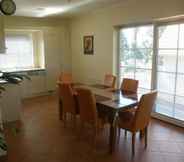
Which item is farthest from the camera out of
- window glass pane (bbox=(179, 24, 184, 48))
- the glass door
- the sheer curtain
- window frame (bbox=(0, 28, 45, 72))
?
window frame (bbox=(0, 28, 45, 72))

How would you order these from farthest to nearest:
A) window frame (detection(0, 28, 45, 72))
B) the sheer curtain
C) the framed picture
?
1. window frame (detection(0, 28, 45, 72))
2. the sheer curtain
3. the framed picture

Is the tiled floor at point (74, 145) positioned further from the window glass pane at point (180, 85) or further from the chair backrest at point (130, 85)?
the chair backrest at point (130, 85)

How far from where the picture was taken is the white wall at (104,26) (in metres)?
3.91

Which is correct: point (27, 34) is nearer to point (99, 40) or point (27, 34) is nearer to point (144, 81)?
point (99, 40)

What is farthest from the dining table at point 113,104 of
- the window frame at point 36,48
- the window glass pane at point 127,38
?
the window frame at point 36,48

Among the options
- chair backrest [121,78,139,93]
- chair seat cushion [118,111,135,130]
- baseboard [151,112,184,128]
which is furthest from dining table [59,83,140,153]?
baseboard [151,112,184,128]

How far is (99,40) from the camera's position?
5.53 meters

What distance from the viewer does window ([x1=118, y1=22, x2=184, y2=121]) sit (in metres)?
3.88

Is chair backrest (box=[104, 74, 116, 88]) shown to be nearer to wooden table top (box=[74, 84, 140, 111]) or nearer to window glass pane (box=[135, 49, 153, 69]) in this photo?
wooden table top (box=[74, 84, 140, 111])

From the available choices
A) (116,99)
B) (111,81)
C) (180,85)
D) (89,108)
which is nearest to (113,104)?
(116,99)

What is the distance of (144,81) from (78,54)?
2.75m

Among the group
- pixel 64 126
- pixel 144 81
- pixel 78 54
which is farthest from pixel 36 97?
pixel 144 81

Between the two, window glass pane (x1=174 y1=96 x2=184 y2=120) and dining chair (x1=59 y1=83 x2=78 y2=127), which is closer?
dining chair (x1=59 y1=83 x2=78 y2=127)

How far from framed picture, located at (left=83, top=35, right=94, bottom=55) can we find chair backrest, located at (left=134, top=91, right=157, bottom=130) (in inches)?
130
